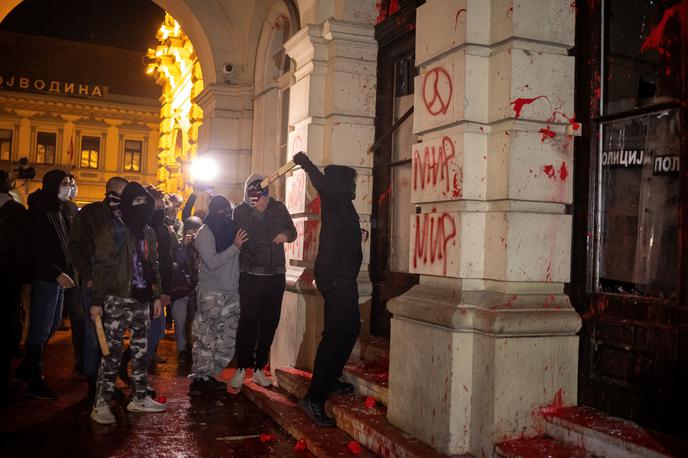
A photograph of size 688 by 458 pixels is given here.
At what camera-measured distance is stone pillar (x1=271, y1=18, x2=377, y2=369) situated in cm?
698

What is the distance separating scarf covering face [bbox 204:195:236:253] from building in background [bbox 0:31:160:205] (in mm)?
36969

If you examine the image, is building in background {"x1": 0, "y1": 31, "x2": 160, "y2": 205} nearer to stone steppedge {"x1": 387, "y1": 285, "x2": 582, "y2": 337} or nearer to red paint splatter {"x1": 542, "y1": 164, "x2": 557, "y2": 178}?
stone steppedge {"x1": 387, "y1": 285, "x2": 582, "y2": 337}

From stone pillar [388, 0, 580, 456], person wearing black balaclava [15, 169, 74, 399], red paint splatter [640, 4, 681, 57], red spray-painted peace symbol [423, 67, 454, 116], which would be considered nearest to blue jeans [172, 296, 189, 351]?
person wearing black balaclava [15, 169, 74, 399]

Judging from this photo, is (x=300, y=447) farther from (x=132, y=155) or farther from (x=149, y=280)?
(x=132, y=155)

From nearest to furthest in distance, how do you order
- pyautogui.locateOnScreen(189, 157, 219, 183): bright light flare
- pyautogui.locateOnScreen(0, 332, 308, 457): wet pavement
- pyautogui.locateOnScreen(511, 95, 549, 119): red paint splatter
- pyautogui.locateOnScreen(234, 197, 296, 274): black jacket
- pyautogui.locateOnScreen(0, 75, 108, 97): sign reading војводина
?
pyautogui.locateOnScreen(511, 95, 549, 119): red paint splatter
pyautogui.locateOnScreen(0, 332, 308, 457): wet pavement
pyautogui.locateOnScreen(234, 197, 296, 274): black jacket
pyautogui.locateOnScreen(189, 157, 219, 183): bright light flare
pyautogui.locateOnScreen(0, 75, 108, 97): sign reading војводина

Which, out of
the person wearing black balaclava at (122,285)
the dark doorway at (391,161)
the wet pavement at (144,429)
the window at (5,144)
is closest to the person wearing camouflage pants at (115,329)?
the person wearing black balaclava at (122,285)

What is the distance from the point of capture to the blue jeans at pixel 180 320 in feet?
29.2

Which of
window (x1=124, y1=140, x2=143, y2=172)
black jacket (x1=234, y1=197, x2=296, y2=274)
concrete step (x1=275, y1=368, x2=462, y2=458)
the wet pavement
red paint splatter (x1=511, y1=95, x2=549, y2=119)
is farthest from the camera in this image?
window (x1=124, y1=140, x2=143, y2=172)

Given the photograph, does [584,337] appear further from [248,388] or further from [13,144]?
[13,144]

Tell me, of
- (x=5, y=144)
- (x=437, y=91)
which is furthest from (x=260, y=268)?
(x=5, y=144)

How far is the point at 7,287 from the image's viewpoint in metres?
6.52

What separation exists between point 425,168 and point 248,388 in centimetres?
324

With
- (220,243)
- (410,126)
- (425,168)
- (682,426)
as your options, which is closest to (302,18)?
(410,126)

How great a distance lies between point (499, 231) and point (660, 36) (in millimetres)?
1545
